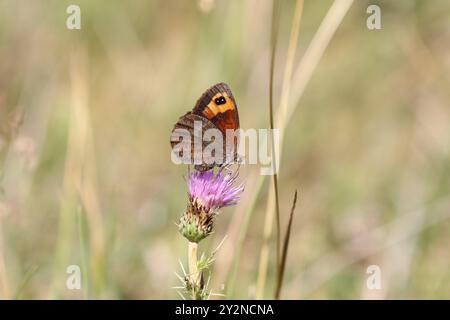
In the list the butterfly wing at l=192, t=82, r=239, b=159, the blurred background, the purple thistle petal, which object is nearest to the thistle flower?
the purple thistle petal

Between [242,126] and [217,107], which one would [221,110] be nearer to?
[217,107]

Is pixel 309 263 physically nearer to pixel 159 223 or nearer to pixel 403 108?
pixel 159 223

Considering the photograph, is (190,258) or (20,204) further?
(20,204)

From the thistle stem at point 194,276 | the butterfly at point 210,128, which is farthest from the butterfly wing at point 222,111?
the thistle stem at point 194,276

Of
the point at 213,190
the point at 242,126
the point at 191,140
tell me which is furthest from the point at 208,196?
the point at 242,126

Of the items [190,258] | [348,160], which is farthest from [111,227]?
[348,160]

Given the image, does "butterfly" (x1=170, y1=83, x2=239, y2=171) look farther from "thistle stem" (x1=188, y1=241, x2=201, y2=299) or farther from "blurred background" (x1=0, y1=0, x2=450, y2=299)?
"blurred background" (x1=0, y1=0, x2=450, y2=299)
